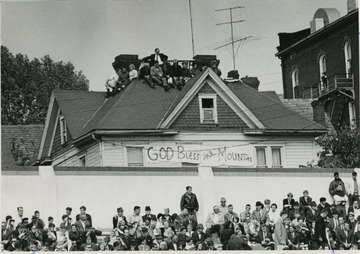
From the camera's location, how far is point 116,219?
124 ft

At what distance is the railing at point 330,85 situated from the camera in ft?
211

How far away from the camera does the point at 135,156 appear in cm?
5131

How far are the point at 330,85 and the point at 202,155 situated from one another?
1568cm

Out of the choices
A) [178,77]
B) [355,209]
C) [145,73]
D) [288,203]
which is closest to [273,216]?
[288,203]

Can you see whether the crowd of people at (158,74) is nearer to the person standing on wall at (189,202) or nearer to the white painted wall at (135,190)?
the white painted wall at (135,190)

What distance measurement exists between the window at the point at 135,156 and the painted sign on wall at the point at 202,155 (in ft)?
1.13

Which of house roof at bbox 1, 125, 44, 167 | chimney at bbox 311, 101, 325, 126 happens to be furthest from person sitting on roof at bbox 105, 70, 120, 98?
chimney at bbox 311, 101, 325, 126

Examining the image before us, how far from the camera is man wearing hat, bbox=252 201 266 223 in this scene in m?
39.0

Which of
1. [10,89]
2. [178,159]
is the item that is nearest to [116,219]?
[178,159]

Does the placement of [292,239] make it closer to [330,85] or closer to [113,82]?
[113,82]

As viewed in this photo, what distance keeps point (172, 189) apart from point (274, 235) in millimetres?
4877

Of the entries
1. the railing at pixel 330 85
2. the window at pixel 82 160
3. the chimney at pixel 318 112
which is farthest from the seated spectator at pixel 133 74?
the railing at pixel 330 85

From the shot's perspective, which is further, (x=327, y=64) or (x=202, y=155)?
(x=327, y=64)

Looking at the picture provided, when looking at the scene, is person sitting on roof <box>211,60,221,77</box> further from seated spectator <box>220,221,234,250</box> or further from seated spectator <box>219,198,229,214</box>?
seated spectator <box>220,221,234,250</box>
